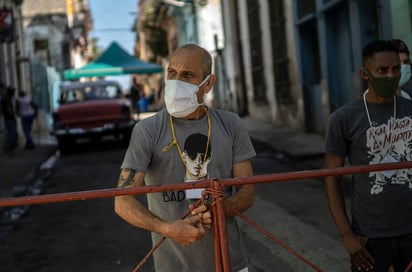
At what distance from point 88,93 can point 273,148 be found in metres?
5.73

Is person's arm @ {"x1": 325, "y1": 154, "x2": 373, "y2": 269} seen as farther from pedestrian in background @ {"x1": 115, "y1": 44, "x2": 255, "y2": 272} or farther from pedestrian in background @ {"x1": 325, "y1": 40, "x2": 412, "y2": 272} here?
pedestrian in background @ {"x1": 115, "y1": 44, "x2": 255, "y2": 272}

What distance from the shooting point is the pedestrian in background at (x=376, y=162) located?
9.43 feet

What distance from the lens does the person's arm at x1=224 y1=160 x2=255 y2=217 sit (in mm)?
2508

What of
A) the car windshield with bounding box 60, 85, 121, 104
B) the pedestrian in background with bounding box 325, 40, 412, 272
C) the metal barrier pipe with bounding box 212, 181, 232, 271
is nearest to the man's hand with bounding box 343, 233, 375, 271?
the pedestrian in background with bounding box 325, 40, 412, 272

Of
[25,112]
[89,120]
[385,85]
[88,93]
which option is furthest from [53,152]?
[385,85]

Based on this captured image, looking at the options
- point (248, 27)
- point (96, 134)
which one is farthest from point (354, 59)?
point (248, 27)

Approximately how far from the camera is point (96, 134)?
15.1 m

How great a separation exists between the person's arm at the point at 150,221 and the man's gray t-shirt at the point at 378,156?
0.96 m

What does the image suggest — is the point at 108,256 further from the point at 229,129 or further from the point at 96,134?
the point at 96,134

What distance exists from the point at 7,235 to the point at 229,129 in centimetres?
498

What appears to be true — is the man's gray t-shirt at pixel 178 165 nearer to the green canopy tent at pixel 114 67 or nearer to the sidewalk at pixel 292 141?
the sidewalk at pixel 292 141

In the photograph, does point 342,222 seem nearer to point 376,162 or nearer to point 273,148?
point 376,162

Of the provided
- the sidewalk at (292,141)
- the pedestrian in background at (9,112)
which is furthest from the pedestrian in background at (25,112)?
the sidewalk at (292,141)

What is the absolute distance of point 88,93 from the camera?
1622 centimetres
